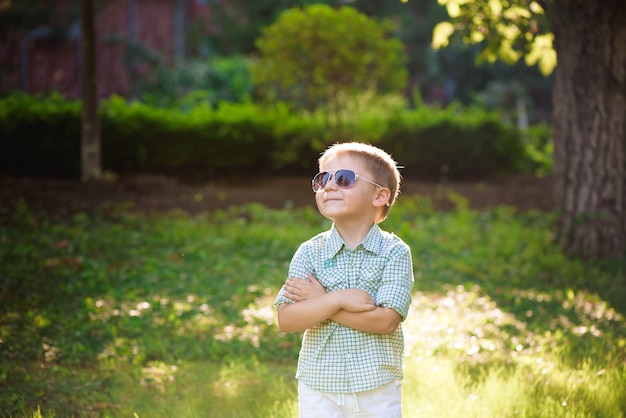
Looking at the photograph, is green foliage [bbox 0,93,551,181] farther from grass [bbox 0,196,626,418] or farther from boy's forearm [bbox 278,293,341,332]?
boy's forearm [bbox 278,293,341,332]

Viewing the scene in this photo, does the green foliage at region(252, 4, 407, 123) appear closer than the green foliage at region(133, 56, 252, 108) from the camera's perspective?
Yes

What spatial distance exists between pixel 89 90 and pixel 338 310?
859 centimetres

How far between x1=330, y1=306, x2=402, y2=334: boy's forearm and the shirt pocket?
11 centimetres

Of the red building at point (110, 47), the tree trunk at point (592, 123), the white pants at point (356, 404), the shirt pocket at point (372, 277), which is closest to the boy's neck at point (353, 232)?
the shirt pocket at point (372, 277)

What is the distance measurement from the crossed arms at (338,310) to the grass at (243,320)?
127 cm

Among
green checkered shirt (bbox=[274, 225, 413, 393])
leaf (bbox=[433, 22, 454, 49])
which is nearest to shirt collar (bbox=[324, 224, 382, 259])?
green checkered shirt (bbox=[274, 225, 413, 393])

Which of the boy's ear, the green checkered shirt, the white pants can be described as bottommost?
the white pants

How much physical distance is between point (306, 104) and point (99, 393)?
924 centimetres

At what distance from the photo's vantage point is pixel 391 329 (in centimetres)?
268

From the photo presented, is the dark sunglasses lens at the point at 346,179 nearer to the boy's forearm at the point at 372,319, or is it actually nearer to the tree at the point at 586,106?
the boy's forearm at the point at 372,319

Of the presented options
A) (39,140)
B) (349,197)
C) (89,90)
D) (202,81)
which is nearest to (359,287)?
(349,197)

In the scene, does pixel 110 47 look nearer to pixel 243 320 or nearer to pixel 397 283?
pixel 243 320

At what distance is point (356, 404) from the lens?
2678 millimetres

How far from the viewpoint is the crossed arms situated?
2.63 meters
